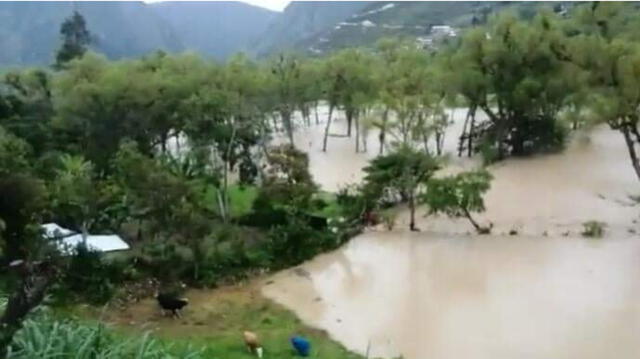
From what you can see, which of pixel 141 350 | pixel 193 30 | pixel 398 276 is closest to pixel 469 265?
pixel 398 276

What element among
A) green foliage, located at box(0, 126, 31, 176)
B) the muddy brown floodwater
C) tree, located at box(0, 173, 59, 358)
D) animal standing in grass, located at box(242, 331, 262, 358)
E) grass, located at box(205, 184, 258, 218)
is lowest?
the muddy brown floodwater

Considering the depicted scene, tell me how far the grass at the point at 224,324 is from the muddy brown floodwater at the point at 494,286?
438 millimetres

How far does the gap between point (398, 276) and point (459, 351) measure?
500 cm

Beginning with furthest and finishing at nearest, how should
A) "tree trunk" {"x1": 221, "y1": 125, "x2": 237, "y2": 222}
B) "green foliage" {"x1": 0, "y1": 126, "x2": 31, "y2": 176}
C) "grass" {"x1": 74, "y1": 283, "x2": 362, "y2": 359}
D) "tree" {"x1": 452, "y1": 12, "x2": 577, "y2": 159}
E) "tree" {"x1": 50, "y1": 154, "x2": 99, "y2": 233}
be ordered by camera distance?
"tree" {"x1": 452, "y1": 12, "x2": 577, "y2": 159}, "tree trunk" {"x1": 221, "y1": 125, "x2": 237, "y2": 222}, "tree" {"x1": 50, "y1": 154, "x2": 99, "y2": 233}, "green foliage" {"x1": 0, "y1": 126, "x2": 31, "y2": 176}, "grass" {"x1": 74, "y1": 283, "x2": 362, "y2": 359}

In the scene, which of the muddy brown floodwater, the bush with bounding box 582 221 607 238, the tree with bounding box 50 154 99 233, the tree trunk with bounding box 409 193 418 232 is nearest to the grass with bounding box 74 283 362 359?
the muddy brown floodwater

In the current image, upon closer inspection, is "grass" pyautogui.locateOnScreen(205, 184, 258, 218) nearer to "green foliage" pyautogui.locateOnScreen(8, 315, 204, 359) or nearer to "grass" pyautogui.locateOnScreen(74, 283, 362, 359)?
"grass" pyautogui.locateOnScreen(74, 283, 362, 359)

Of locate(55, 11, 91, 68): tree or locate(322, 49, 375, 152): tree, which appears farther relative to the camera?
locate(55, 11, 91, 68): tree

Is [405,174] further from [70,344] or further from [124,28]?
[124,28]

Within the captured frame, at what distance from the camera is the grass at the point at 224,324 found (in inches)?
517

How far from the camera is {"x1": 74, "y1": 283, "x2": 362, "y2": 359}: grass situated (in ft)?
43.1

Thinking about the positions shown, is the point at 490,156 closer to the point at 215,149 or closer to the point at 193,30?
the point at 215,149

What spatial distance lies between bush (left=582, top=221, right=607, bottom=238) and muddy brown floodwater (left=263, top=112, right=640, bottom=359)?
0.71ft

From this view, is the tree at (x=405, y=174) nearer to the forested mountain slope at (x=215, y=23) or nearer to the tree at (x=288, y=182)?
the tree at (x=288, y=182)

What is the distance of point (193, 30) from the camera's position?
174750 millimetres
